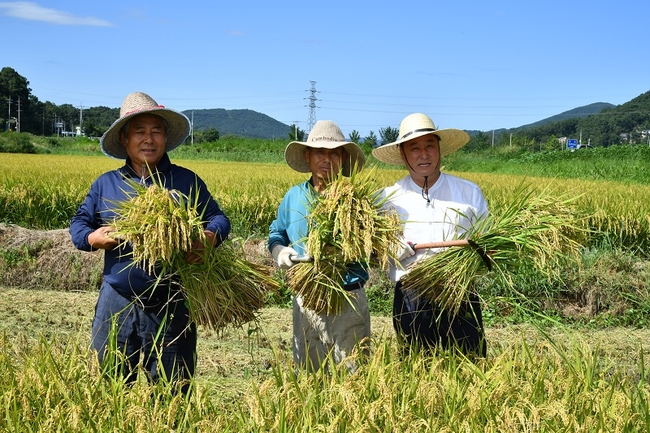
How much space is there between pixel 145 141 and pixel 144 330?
2.68 ft

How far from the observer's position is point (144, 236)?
8.48 feet

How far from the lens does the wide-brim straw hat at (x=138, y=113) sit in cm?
296

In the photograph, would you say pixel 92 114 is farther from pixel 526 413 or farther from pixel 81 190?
pixel 526 413

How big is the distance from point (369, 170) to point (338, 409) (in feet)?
3.65

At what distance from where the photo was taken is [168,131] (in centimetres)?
331

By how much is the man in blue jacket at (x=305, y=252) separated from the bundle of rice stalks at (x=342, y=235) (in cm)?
12

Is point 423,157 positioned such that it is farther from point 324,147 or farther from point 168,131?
point 168,131

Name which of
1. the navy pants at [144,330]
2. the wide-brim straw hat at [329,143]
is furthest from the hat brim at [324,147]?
the navy pants at [144,330]

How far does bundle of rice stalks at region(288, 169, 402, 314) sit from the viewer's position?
2.76 m

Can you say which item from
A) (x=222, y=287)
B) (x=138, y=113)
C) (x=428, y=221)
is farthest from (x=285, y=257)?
(x=138, y=113)

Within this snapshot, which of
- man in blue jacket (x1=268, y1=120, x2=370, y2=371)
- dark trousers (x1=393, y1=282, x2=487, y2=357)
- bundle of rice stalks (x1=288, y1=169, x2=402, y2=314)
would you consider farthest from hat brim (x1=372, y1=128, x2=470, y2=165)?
dark trousers (x1=393, y1=282, x2=487, y2=357)

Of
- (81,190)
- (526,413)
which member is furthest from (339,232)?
(81,190)

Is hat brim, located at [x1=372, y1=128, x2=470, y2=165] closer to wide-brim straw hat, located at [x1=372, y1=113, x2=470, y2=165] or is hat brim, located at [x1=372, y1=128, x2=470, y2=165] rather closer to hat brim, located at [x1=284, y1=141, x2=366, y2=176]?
wide-brim straw hat, located at [x1=372, y1=113, x2=470, y2=165]

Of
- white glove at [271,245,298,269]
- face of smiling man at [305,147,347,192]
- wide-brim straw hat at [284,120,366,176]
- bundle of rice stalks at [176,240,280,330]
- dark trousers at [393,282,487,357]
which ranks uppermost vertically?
wide-brim straw hat at [284,120,366,176]
